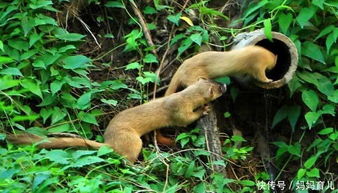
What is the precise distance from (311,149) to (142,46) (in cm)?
173

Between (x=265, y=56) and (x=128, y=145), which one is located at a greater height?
(x=265, y=56)

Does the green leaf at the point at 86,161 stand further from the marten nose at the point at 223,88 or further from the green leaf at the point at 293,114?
the green leaf at the point at 293,114

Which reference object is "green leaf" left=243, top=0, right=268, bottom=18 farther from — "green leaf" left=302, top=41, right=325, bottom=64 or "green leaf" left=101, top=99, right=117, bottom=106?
"green leaf" left=101, top=99, right=117, bottom=106

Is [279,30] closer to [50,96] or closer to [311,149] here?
[311,149]

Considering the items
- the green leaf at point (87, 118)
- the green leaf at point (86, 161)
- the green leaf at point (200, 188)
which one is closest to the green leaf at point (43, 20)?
the green leaf at point (87, 118)

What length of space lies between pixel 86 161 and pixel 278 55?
205cm

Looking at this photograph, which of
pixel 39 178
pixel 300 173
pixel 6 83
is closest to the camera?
pixel 39 178

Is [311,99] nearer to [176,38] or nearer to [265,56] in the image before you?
[265,56]

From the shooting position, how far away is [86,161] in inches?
188

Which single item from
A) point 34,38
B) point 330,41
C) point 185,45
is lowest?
point 185,45

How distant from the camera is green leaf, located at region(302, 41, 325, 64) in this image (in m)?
5.73

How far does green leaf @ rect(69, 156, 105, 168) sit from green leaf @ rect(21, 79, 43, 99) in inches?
31.7

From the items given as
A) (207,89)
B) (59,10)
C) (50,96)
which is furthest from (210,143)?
(59,10)

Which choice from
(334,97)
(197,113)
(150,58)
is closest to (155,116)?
(197,113)
